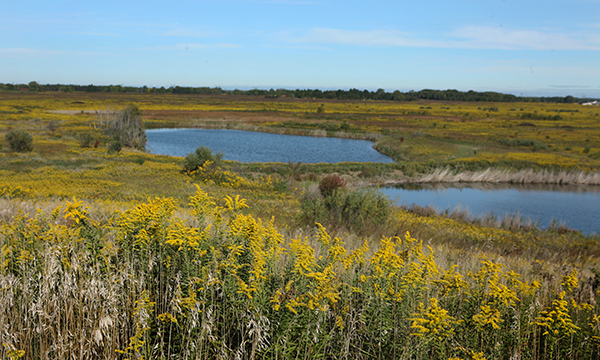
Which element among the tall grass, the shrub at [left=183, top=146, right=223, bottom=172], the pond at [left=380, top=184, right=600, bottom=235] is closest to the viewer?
the tall grass

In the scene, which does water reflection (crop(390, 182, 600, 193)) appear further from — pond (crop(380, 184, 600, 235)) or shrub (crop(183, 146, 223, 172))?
shrub (crop(183, 146, 223, 172))

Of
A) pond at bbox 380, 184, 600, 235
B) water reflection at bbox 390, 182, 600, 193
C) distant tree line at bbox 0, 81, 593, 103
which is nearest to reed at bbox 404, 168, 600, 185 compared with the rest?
water reflection at bbox 390, 182, 600, 193

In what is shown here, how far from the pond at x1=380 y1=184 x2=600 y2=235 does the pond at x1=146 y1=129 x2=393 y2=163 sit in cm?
1252

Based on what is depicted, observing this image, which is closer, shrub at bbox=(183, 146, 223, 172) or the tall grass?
the tall grass

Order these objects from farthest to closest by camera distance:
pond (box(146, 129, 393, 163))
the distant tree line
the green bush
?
the distant tree line → pond (box(146, 129, 393, 163)) → the green bush

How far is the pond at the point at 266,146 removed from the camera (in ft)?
136

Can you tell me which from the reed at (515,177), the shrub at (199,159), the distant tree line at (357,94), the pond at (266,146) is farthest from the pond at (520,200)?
the distant tree line at (357,94)

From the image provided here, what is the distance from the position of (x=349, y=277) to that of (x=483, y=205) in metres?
23.5

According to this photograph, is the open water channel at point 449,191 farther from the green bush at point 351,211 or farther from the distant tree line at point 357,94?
the distant tree line at point 357,94

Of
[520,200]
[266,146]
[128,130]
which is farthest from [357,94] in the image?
[520,200]

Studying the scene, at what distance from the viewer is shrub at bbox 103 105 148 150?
40575mm

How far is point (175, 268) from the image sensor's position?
10.6 ft

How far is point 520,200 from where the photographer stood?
26000 millimetres

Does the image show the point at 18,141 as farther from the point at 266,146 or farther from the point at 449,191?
the point at 449,191
